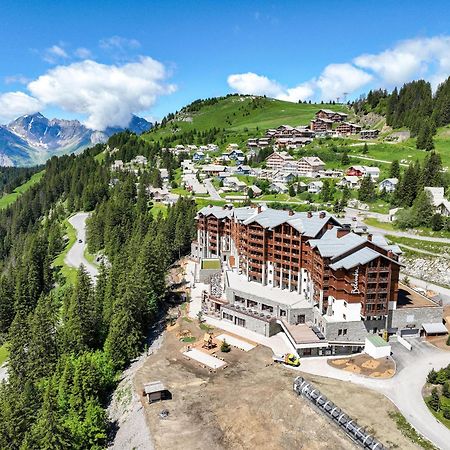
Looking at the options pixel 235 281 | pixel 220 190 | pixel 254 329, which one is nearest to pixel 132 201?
pixel 220 190

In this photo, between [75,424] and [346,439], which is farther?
[75,424]

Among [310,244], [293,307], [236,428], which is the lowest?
[236,428]

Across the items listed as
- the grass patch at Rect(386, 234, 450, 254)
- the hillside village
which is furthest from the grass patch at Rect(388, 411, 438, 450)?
the hillside village

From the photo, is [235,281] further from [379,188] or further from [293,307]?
[379,188]

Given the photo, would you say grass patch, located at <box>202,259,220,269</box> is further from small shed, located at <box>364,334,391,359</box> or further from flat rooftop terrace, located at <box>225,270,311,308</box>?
small shed, located at <box>364,334,391,359</box>

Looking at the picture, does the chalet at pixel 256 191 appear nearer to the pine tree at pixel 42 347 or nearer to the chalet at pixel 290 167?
the chalet at pixel 290 167

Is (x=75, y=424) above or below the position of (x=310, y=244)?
below
